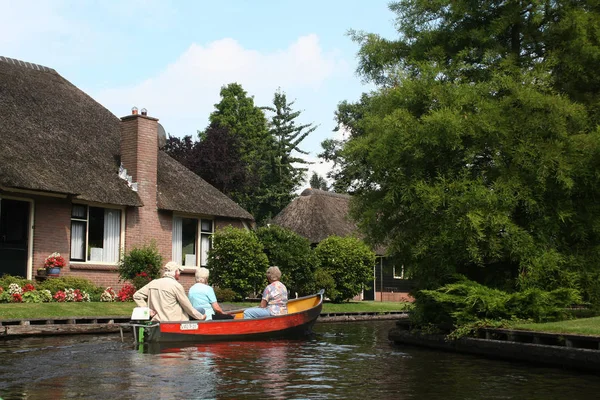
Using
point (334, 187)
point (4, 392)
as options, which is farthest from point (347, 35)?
point (334, 187)

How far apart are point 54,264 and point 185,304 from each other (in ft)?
32.4

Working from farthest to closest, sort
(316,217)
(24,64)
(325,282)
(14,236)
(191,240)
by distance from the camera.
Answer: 1. (316,217)
2. (325,282)
3. (24,64)
4. (191,240)
5. (14,236)

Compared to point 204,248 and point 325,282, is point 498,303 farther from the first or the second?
point 204,248

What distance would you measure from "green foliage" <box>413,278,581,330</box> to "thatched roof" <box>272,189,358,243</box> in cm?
2295

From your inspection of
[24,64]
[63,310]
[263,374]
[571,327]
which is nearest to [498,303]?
[571,327]

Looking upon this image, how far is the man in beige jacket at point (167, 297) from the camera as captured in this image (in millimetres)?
15516

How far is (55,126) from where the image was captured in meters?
→ 27.6

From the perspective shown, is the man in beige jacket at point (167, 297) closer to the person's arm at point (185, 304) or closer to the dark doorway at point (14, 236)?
the person's arm at point (185, 304)

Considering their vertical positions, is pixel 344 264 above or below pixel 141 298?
above

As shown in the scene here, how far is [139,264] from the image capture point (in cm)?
2556

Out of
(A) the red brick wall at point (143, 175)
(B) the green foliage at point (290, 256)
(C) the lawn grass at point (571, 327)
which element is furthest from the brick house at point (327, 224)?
(C) the lawn grass at point (571, 327)

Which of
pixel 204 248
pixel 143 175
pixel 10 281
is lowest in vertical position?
pixel 10 281

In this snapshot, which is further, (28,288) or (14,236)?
(14,236)

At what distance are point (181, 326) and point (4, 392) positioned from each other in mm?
6016
